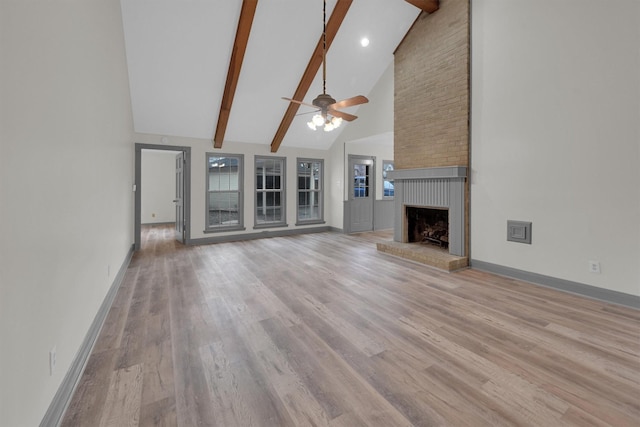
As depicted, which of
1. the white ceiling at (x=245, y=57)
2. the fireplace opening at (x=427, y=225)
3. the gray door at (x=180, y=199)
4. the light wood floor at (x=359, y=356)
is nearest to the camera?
the light wood floor at (x=359, y=356)

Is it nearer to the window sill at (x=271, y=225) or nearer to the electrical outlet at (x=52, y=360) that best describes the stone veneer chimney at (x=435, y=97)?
the window sill at (x=271, y=225)

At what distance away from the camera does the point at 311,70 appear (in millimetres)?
5570

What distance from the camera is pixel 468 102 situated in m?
4.43

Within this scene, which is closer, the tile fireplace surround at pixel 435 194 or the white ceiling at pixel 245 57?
the white ceiling at pixel 245 57

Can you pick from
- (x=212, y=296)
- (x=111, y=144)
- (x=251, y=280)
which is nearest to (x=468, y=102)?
(x=251, y=280)

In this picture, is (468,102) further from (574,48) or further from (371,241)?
(371,241)

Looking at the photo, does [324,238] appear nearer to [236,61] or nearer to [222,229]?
[222,229]

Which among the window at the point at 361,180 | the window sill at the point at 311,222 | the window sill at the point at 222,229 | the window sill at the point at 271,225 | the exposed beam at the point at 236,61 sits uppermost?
the exposed beam at the point at 236,61

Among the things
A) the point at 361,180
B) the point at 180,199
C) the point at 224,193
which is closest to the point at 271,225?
the point at 224,193

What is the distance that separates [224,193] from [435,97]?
16.6 feet

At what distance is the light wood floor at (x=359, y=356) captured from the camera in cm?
161

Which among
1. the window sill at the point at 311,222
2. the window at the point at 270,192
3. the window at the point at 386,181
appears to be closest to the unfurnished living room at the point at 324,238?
the window at the point at 270,192

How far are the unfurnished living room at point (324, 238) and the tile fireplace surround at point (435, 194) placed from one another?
5cm

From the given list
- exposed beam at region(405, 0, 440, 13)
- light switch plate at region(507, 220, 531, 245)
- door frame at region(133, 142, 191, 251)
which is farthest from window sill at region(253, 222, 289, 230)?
exposed beam at region(405, 0, 440, 13)
